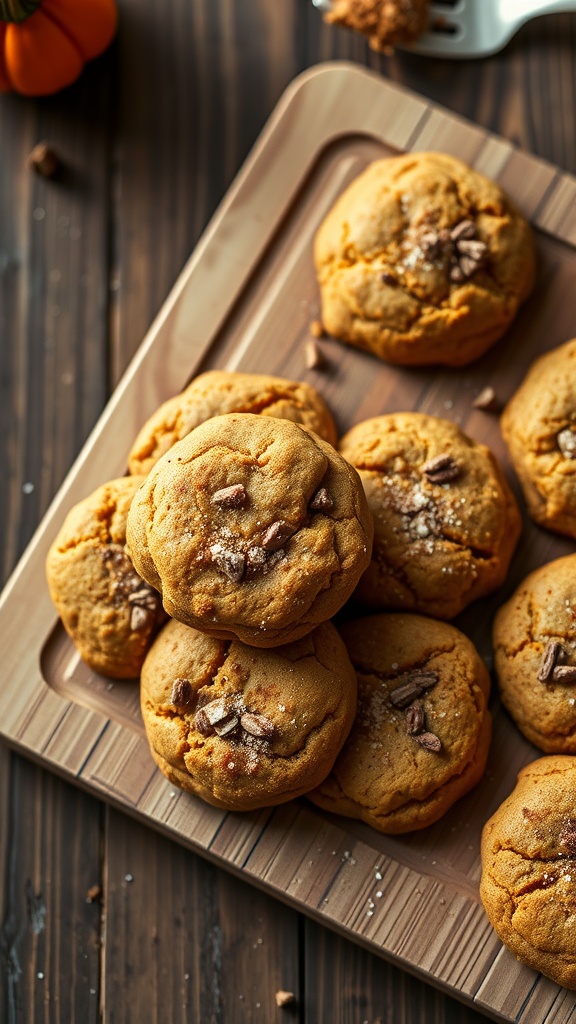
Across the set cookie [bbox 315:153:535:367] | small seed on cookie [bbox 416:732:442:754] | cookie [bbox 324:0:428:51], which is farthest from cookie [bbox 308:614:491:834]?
cookie [bbox 324:0:428:51]

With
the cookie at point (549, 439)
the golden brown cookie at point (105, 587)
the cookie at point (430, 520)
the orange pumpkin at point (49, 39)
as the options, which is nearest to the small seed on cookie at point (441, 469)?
the cookie at point (430, 520)

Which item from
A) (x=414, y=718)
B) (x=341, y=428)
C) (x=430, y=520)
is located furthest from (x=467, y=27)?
(x=414, y=718)

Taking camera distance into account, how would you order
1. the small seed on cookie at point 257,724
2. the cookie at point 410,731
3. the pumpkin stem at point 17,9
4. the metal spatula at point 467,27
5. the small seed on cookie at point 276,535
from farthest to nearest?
the metal spatula at point 467,27 → the pumpkin stem at point 17,9 → the cookie at point 410,731 → the small seed on cookie at point 257,724 → the small seed on cookie at point 276,535

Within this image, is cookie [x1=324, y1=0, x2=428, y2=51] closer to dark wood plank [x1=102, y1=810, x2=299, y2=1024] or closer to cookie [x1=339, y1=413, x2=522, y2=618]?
cookie [x1=339, y1=413, x2=522, y2=618]

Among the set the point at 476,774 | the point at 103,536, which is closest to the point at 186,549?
the point at 103,536

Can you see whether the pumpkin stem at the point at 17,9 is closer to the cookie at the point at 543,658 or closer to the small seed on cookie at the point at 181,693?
the small seed on cookie at the point at 181,693

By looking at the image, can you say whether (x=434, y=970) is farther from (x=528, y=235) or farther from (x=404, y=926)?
(x=528, y=235)
